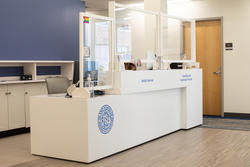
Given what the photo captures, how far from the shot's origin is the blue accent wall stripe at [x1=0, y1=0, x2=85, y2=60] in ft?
20.8

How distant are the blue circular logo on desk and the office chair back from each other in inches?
47.8

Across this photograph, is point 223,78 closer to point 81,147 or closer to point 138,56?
point 138,56

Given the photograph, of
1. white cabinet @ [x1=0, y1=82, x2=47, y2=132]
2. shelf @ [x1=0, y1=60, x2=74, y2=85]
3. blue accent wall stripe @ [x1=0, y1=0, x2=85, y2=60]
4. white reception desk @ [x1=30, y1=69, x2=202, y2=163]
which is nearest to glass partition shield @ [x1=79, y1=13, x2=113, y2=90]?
white reception desk @ [x1=30, y1=69, x2=202, y2=163]

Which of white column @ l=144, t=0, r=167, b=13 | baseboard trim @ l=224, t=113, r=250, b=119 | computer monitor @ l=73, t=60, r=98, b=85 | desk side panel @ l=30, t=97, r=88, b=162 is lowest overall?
baseboard trim @ l=224, t=113, r=250, b=119

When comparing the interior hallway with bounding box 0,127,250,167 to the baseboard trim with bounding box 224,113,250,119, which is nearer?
the interior hallway with bounding box 0,127,250,167

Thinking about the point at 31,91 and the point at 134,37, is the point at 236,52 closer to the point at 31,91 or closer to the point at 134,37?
the point at 134,37

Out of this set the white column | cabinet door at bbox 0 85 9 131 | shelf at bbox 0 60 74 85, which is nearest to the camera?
cabinet door at bbox 0 85 9 131

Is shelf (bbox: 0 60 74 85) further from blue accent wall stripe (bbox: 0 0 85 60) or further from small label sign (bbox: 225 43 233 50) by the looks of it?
small label sign (bbox: 225 43 233 50)

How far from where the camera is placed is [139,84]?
16.9ft

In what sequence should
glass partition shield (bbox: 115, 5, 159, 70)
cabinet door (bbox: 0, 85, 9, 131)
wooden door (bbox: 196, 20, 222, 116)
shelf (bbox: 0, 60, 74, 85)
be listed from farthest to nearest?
wooden door (bbox: 196, 20, 222, 116)
shelf (bbox: 0, 60, 74, 85)
cabinet door (bbox: 0, 85, 9, 131)
glass partition shield (bbox: 115, 5, 159, 70)

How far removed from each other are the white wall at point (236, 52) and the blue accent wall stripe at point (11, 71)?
15.2 feet

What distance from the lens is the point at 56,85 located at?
5438mm

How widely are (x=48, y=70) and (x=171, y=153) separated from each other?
12.0 feet

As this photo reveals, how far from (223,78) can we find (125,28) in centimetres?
374
